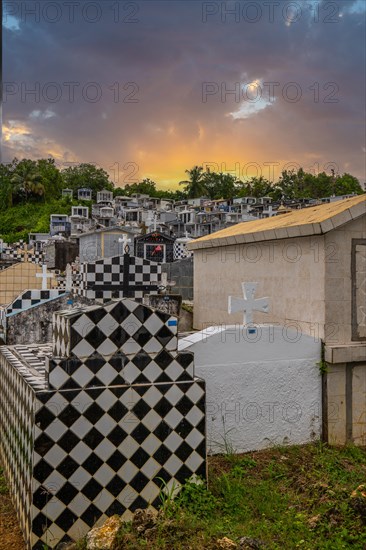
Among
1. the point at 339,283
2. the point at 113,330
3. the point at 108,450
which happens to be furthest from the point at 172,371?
the point at 339,283

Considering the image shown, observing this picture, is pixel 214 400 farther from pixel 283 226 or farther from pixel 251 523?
pixel 283 226

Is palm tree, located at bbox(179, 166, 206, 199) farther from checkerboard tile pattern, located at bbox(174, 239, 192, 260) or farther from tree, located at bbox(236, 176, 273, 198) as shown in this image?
checkerboard tile pattern, located at bbox(174, 239, 192, 260)

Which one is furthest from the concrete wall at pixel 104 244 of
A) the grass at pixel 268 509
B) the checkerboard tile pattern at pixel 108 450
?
the checkerboard tile pattern at pixel 108 450

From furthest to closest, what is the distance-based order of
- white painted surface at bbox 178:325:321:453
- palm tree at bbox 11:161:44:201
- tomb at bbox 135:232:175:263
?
palm tree at bbox 11:161:44:201 < tomb at bbox 135:232:175:263 < white painted surface at bbox 178:325:321:453

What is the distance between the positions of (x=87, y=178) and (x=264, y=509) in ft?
299

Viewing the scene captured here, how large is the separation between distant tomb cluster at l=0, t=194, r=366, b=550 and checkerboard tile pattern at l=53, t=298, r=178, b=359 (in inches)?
0.5

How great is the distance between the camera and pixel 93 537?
4270 mm

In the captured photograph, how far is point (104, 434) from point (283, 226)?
546 cm

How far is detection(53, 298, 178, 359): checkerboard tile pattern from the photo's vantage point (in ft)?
15.9

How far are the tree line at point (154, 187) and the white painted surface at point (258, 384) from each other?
6863 centimetres

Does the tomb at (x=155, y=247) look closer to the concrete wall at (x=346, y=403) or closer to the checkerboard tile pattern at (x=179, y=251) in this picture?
the checkerboard tile pattern at (x=179, y=251)

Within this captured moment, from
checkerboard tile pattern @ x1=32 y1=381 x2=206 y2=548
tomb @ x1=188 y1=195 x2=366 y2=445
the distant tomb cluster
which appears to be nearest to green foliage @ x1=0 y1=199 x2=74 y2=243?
the distant tomb cluster

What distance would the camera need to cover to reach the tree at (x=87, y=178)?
90.4 m

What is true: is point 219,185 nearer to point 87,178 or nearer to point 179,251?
point 87,178
